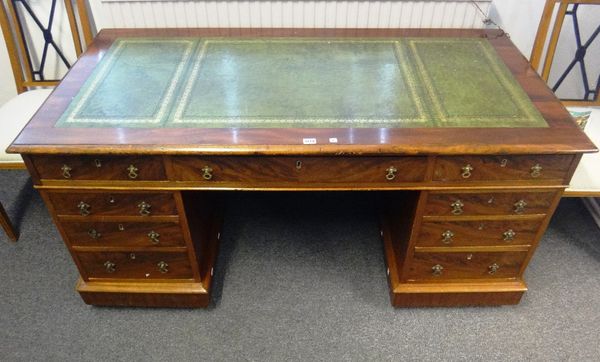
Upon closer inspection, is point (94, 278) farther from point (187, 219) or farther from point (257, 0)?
→ point (257, 0)

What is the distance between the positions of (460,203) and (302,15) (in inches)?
35.6

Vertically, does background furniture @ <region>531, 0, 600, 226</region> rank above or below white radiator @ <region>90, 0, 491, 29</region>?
below

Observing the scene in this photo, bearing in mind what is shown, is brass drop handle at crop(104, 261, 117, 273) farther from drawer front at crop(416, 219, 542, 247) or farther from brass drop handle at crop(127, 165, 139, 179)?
drawer front at crop(416, 219, 542, 247)

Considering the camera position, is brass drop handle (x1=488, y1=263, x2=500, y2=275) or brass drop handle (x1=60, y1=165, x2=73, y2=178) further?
brass drop handle (x1=488, y1=263, x2=500, y2=275)

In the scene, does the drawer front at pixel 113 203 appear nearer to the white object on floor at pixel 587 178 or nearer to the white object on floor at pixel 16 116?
the white object on floor at pixel 16 116

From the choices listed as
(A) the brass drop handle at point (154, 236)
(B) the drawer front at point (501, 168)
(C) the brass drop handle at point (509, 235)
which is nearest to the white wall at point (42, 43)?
(A) the brass drop handle at point (154, 236)

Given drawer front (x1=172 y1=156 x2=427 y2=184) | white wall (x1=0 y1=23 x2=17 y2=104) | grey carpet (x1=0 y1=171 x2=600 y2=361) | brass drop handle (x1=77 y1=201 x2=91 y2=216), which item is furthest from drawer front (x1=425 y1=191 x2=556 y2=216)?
white wall (x1=0 y1=23 x2=17 y2=104)

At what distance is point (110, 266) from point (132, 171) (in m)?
0.44

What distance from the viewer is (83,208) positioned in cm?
143

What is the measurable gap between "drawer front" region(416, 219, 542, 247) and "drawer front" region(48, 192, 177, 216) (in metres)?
0.78

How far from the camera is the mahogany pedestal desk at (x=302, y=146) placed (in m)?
1.30

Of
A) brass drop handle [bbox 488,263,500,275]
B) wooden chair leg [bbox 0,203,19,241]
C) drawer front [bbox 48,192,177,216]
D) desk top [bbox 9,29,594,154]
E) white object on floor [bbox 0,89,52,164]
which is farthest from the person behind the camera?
wooden chair leg [bbox 0,203,19,241]

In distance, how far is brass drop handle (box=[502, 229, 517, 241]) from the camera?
1.52 m

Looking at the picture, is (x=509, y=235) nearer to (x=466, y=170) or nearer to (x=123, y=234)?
(x=466, y=170)
